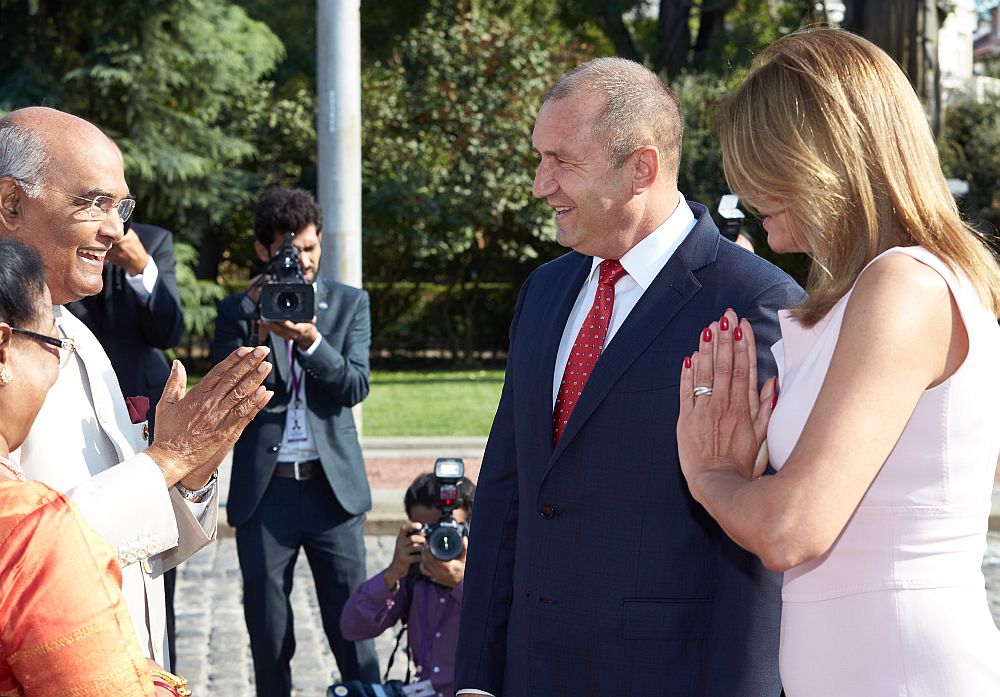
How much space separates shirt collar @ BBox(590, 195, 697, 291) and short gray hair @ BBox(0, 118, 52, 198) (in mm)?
1415

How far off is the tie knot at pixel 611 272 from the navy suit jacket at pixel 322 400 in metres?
2.04

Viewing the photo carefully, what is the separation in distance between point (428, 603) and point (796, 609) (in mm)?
2365

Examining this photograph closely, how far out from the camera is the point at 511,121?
20406 mm

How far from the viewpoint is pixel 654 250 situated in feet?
9.48

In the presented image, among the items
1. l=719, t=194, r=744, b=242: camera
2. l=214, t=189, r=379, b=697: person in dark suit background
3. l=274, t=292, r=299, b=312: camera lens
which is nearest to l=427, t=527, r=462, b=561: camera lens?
l=214, t=189, r=379, b=697: person in dark suit background

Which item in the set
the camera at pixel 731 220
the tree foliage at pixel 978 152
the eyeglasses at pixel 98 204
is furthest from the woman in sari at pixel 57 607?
the tree foliage at pixel 978 152

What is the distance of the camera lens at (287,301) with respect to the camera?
4.75 meters

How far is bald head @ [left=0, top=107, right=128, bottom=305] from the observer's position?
9.36 feet

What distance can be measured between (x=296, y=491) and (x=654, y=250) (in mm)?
2457

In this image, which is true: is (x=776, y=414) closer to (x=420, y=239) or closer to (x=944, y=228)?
(x=944, y=228)

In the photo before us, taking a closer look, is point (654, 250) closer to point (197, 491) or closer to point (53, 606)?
point (197, 491)

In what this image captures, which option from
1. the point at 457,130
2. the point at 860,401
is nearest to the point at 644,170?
the point at 860,401

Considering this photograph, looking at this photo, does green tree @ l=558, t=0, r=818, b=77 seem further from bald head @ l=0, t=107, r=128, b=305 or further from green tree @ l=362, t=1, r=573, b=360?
bald head @ l=0, t=107, r=128, b=305

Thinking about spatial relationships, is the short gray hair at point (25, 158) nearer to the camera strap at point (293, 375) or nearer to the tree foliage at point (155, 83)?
the camera strap at point (293, 375)
